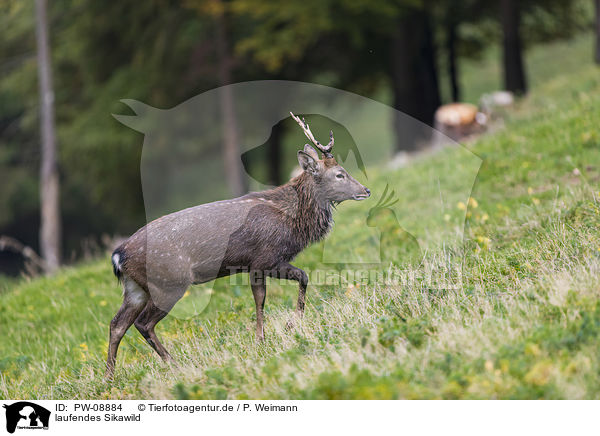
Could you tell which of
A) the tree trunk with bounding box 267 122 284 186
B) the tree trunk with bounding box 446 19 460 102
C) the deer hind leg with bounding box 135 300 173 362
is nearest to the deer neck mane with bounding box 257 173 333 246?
the deer hind leg with bounding box 135 300 173 362

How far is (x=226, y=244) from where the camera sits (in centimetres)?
701

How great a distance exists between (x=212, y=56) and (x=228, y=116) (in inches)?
132

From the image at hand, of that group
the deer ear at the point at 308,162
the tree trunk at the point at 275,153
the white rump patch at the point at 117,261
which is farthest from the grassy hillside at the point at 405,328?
the tree trunk at the point at 275,153

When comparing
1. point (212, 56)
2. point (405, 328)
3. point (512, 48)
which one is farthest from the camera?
point (212, 56)

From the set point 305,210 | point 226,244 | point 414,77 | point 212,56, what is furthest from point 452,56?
point 226,244

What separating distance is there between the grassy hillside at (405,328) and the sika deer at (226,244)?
52cm

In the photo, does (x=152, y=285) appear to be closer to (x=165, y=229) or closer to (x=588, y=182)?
(x=165, y=229)

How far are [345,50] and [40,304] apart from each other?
16.4m

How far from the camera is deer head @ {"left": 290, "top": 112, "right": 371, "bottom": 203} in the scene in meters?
7.28

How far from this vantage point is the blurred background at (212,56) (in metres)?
20.0

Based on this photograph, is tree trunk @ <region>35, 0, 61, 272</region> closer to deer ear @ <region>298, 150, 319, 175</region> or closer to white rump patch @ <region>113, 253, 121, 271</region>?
white rump patch @ <region>113, 253, 121, 271</region>
